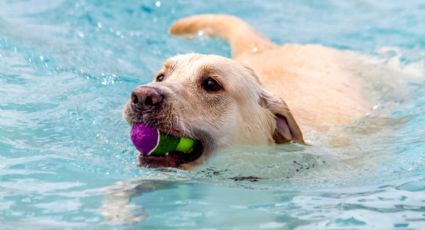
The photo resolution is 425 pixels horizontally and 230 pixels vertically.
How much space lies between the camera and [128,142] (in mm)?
5895

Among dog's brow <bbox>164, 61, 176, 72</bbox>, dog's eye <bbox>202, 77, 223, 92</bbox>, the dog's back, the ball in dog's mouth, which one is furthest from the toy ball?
the dog's back

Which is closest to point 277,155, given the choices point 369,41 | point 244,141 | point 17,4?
point 244,141

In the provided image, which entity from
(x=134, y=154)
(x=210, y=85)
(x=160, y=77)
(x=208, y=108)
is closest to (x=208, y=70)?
(x=210, y=85)

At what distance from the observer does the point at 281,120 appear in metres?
5.52

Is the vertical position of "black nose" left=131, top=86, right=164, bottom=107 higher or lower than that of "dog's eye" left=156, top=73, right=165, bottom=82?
lower

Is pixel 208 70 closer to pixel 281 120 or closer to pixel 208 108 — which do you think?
pixel 208 108

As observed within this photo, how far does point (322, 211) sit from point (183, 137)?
3.11ft

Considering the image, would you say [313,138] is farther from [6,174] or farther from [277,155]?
[6,174]

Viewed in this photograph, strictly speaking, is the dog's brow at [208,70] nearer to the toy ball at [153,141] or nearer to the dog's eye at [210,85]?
the dog's eye at [210,85]

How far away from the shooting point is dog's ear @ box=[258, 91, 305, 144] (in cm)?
543

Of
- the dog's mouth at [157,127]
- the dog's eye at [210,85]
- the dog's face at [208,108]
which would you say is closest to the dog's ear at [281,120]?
the dog's face at [208,108]

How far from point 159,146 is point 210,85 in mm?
623

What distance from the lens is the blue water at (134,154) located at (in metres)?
4.36

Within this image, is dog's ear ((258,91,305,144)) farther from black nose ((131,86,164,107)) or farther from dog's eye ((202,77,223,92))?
black nose ((131,86,164,107))
